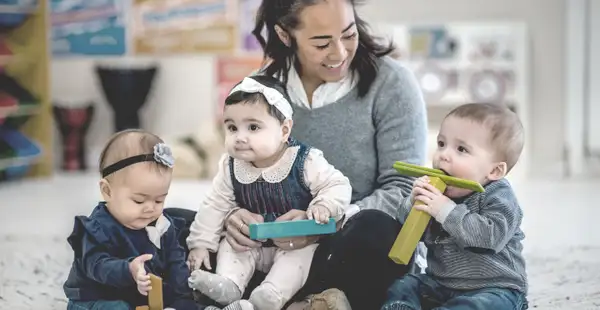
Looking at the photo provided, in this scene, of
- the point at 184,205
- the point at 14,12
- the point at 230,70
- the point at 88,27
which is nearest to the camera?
the point at 184,205

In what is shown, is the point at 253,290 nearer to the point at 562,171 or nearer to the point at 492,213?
the point at 492,213

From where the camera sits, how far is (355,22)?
199 cm

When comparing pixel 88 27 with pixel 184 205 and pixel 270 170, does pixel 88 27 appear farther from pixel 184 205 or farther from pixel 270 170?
pixel 270 170

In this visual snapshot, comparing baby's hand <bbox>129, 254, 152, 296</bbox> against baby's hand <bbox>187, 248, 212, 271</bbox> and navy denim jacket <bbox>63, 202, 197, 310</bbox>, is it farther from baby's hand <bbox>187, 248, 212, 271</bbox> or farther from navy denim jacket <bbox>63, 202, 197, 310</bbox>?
baby's hand <bbox>187, 248, 212, 271</bbox>

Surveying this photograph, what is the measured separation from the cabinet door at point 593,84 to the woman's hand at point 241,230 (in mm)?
2870

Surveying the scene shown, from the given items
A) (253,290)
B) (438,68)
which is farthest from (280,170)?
(438,68)

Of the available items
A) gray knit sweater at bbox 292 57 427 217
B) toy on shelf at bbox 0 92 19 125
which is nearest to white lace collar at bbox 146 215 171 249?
gray knit sweater at bbox 292 57 427 217

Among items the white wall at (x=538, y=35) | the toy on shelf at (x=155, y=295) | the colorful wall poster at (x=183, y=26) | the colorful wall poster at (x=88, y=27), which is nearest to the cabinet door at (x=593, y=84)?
the white wall at (x=538, y=35)

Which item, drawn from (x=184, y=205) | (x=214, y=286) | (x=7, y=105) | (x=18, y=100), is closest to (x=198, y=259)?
(x=214, y=286)

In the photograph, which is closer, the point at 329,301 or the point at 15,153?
the point at 329,301

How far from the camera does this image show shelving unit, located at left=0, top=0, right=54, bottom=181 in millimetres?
4266

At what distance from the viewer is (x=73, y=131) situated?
470 centimetres

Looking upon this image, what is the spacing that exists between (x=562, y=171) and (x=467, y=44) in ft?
2.36

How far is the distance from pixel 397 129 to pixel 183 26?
286cm
